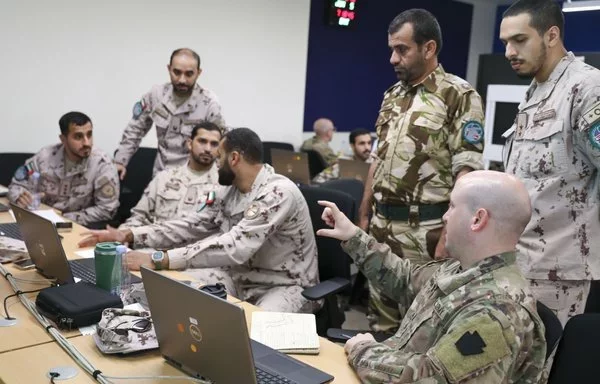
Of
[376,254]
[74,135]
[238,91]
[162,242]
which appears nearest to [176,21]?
[238,91]

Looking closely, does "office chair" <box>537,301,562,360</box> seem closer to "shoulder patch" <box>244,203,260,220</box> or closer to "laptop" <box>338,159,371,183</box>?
"shoulder patch" <box>244,203,260,220</box>

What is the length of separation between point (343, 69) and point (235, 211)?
5407 mm

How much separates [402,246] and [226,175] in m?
0.85

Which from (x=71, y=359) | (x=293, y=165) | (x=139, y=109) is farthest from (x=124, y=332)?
(x=293, y=165)

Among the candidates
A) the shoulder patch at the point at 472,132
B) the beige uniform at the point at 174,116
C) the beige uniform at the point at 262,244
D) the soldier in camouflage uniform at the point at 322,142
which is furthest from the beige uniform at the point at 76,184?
the soldier in camouflage uniform at the point at 322,142

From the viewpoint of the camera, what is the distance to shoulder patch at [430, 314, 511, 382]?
120 cm

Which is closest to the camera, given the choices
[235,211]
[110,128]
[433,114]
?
[433,114]

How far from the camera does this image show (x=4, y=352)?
4.86 feet

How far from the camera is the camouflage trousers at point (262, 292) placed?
242cm

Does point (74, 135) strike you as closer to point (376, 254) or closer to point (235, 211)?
point (235, 211)

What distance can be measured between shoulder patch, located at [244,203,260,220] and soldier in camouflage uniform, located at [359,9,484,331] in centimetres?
57

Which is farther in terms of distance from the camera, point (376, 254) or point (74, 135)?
point (74, 135)

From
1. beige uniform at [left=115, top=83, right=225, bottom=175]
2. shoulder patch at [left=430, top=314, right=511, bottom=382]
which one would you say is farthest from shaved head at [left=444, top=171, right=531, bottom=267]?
beige uniform at [left=115, top=83, right=225, bottom=175]

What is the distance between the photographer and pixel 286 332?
64.7 inches
